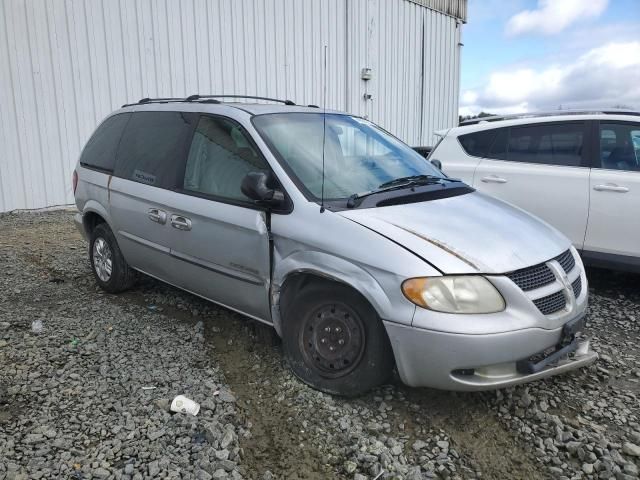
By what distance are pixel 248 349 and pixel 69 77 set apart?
7347 mm

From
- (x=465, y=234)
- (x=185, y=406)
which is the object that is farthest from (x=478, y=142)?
(x=185, y=406)

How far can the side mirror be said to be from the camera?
3.11 meters

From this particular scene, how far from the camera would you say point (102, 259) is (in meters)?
5.00

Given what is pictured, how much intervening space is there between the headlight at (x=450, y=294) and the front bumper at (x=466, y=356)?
130 millimetres

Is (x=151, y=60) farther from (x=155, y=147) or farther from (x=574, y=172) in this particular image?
(x=574, y=172)

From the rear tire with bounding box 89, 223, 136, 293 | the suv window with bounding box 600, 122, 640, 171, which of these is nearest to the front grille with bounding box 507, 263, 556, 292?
the suv window with bounding box 600, 122, 640, 171

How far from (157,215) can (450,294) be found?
2444 mm

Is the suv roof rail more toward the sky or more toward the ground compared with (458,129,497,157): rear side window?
more toward the sky

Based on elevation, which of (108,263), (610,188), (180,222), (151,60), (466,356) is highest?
(151,60)

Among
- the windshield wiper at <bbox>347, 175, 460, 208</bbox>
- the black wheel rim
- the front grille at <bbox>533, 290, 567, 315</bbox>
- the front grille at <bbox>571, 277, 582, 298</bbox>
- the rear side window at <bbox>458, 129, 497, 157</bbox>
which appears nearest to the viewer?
the front grille at <bbox>533, 290, 567, 315</bbox>

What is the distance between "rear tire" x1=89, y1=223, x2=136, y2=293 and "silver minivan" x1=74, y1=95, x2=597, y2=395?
320mm

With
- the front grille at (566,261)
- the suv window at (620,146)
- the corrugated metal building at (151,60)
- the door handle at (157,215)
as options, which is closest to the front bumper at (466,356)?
the front grille at (566,261)

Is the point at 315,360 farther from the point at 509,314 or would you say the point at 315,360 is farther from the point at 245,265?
the point at 509,314

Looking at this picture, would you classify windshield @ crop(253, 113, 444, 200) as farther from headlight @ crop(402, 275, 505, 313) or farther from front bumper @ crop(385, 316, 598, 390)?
front bumper @ crop(385, 316, 598, 390)
